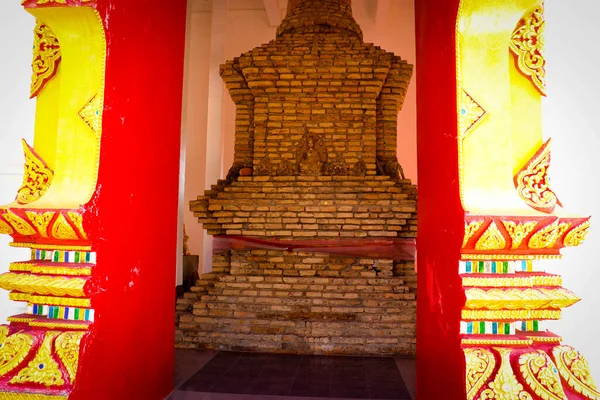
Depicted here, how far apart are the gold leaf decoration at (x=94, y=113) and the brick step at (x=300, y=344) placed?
316cm

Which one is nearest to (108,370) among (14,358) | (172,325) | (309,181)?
(14,358)

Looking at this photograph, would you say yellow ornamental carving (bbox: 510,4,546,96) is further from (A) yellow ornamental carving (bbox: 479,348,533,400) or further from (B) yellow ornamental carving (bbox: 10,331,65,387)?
(B) yellow ornamental carving (bbox: 10,331,65,387)

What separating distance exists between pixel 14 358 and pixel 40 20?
1667 millimetres

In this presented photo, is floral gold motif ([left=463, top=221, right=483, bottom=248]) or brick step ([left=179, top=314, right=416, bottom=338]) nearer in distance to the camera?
floral gold motif ([left=463, top=221, right=483, bottom=248])

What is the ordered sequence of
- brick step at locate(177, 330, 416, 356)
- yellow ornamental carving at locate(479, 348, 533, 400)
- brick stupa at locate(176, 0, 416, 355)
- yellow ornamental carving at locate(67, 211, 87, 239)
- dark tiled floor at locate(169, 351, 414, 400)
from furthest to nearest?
brick stupa at locate(176, 0, 416, 355) < brick step at locate(177, 330, 416, 356) < dark tiled floor at locate(169, 351, 414, 400) < yellow ornamental carving at locate(67, 211, 87, 239) < yellow ornamental carving at locate(479, 348, 533, 400)

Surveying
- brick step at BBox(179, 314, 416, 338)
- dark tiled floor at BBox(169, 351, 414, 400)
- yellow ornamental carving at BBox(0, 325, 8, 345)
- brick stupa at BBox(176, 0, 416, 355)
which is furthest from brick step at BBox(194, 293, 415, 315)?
yellow ornamental carving at BBox(0, 325, 8, 345)

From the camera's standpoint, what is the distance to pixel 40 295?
2.16 m

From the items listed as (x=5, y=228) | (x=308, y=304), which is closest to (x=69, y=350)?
(x=5, y=228)

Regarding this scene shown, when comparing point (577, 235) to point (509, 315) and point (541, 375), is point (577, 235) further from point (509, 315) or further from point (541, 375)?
point (541, 375)

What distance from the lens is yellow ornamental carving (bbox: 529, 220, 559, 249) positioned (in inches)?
77.0

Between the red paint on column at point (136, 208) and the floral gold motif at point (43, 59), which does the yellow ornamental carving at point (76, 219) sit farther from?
the floral gold motif at point (43, 59)

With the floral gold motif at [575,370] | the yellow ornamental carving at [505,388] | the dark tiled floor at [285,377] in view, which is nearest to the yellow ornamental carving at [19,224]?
the dark tiled floor at [285,377]

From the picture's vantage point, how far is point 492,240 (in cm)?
200

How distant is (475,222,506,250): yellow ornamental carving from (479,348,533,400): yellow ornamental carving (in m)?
0.48
